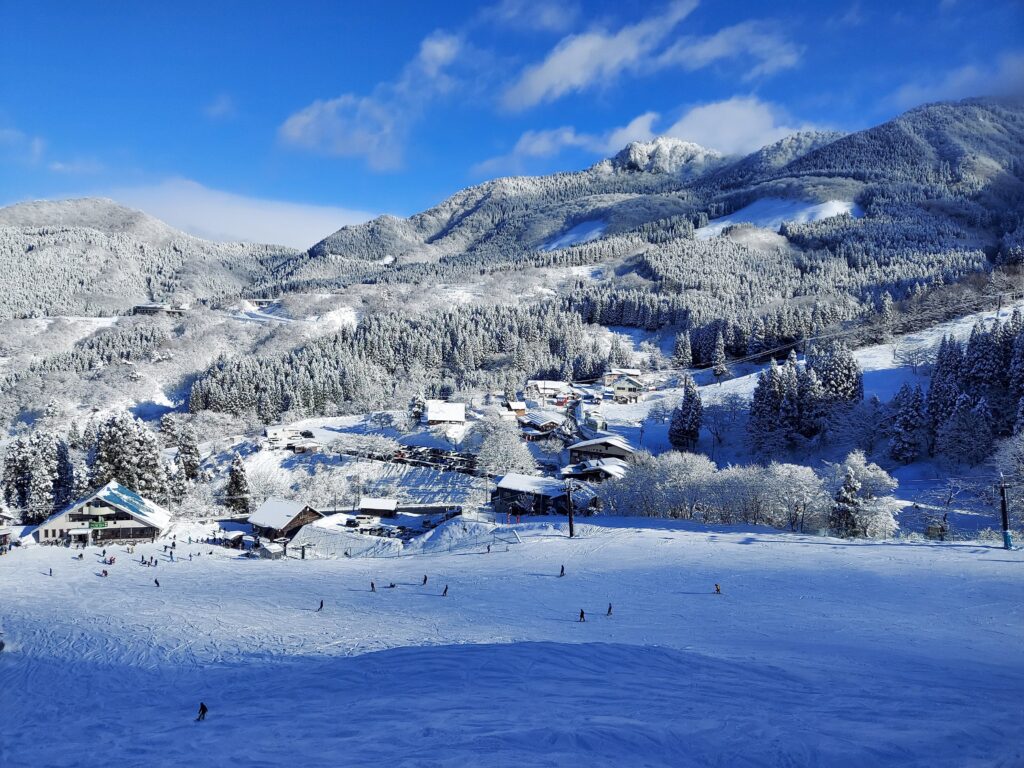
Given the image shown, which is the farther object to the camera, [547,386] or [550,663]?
[547,386]

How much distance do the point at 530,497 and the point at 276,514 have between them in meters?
18.8

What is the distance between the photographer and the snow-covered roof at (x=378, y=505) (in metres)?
44.8

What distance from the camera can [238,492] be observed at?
4800 centimetres

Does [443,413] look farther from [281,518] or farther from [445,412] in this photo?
[281,518]

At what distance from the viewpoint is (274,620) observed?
21078mm

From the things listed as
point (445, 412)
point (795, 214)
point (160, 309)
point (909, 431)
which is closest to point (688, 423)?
point (909, 431)

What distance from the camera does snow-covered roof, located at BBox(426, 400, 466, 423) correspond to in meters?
67.6

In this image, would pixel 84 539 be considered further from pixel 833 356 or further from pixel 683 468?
pixel 833 356

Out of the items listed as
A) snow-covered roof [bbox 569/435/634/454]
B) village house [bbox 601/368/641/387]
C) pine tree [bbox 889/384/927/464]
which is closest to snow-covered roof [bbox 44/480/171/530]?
snow-covered roof [bbox 569/435/634/454]

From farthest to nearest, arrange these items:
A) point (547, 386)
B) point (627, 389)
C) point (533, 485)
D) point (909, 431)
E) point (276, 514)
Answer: point (547, 386)
point (627, 389)
point (533, 485)
point (909, 431)
point (276, 514)

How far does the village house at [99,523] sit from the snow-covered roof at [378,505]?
1409 centimetres

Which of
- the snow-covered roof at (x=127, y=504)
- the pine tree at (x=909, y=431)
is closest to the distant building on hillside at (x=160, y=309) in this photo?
the snow-covered roof at (x=127, y=504)

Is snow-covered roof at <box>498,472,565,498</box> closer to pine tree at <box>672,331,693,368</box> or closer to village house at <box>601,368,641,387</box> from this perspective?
village house at <box>601,368,641,387</box>

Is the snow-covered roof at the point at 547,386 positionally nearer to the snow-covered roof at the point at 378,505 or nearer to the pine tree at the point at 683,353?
the pine tree at the point at 683,353
